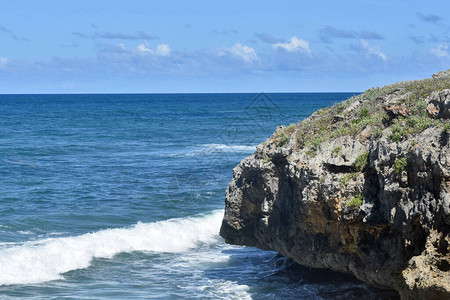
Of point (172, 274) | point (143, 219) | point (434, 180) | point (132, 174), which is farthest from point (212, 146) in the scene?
point (434, 180)

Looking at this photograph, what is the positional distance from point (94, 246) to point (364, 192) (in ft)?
38.9

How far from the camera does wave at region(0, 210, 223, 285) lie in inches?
779

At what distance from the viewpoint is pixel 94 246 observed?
2234 cm

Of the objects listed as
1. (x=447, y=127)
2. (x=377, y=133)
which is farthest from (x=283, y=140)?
(x=447, y=127)

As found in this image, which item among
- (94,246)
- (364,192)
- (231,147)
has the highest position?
(364,192)

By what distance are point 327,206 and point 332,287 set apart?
3.61 metres

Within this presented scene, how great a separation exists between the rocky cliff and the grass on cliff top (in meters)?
0.03

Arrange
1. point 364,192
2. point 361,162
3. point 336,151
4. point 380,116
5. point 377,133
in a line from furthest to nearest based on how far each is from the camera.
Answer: point 380,116, point 336,151, point 377,133, point 361,162, point 364,192

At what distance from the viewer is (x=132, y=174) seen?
37094mm

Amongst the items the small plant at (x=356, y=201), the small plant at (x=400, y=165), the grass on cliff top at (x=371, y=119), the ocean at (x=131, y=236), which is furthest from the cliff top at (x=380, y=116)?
the ocean at (x=131, y=236)

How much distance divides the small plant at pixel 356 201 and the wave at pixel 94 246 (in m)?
9.97

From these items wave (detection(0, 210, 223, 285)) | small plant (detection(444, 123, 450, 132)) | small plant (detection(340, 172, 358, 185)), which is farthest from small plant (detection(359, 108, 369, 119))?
wave (detection(0, 210, 223, 285))

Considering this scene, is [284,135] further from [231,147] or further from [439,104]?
[231,147]

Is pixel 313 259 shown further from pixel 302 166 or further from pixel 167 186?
pixel 167 186
